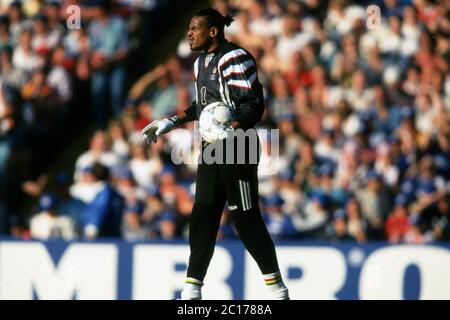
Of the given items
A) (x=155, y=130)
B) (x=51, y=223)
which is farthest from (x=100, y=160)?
(x=155, y=130)

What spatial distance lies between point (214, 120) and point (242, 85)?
30 centimetres

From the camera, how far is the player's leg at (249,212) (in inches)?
278

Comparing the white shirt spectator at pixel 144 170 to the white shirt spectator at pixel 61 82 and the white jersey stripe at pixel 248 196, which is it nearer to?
the white shirt spectator at pixel 61 82

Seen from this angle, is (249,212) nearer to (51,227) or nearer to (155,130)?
(155,130)

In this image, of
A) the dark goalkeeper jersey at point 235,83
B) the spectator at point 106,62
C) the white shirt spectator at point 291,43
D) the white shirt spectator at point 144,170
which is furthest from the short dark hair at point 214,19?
the spectator at point 106,62

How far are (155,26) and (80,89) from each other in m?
1.67

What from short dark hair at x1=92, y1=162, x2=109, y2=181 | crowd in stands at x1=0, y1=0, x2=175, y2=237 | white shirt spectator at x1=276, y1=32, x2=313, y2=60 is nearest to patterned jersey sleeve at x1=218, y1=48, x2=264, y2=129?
short dark hair at x1=92, y1=162, x2=109, y2=181

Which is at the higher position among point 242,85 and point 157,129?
point 242,85

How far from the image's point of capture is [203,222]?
724cm

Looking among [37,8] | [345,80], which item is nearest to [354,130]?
[345,80]

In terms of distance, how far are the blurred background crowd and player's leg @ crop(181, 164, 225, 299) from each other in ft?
13.7

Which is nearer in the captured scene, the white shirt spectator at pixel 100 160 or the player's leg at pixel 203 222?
the player's leg at pixel 203 222

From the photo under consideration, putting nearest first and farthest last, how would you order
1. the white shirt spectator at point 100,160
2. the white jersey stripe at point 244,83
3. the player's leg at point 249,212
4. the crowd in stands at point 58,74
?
1. the white jersey stripe at point 244,83
2. the player's leg at point 249,212
3. the white shirt spectator at point 100,160
4. the crowd in stands at point 58,74

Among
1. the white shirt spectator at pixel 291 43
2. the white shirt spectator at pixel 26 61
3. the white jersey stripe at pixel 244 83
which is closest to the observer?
the white jersey stripe at pixel 244 83
